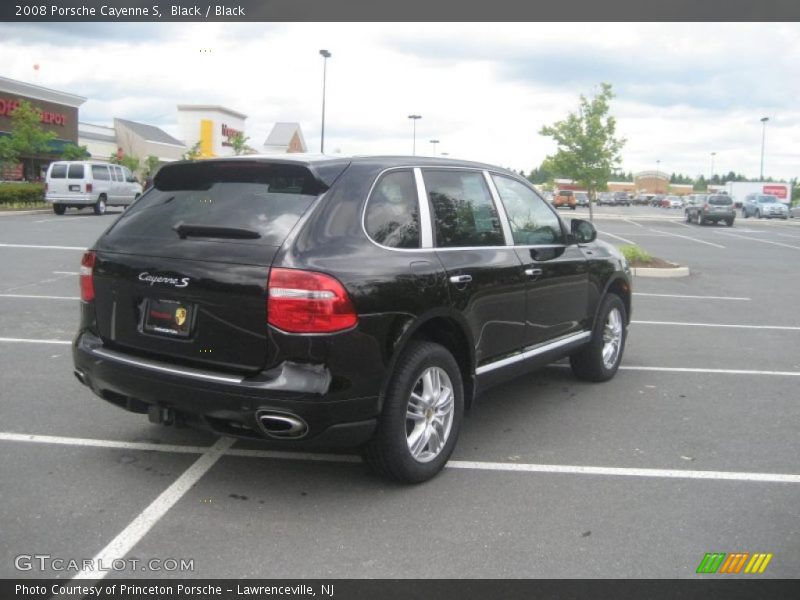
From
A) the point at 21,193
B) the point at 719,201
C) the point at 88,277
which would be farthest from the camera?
the point at 719,201

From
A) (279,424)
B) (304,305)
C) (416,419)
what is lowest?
(416,419)

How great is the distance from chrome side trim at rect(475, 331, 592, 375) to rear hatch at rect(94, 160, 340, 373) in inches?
63.5

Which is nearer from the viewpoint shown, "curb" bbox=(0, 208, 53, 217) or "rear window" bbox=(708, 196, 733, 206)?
"curb" bbox=(0, 208, 53, 217)

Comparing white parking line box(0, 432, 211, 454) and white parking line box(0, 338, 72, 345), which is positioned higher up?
white parking line box(0, 338, 72, 345)

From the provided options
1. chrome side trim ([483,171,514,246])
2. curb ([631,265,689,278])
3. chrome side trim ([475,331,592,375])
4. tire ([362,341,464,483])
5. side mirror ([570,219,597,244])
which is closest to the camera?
tire ([362,341,464,483])

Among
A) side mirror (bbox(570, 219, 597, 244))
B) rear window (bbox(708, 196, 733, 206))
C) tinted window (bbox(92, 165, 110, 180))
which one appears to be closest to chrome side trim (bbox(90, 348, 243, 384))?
side mirror (bbox(570, 219, 597, 244))

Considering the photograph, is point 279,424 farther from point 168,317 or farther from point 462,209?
point 462,209

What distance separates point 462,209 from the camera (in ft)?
16.0

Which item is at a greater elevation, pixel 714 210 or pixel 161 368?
pixel 714 210

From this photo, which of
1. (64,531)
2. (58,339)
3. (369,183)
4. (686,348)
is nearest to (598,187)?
(686,348)

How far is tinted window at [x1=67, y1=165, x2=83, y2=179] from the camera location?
2817cm

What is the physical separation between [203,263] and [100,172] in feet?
92.1

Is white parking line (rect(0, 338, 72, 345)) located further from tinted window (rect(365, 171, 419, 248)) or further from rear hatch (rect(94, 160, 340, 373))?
tinted window (rect(365, 171, 419, 248))

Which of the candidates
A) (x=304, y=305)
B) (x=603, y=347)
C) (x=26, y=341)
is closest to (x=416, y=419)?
(x=304, y=305)
